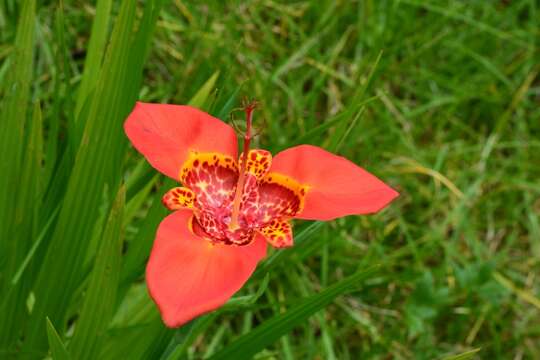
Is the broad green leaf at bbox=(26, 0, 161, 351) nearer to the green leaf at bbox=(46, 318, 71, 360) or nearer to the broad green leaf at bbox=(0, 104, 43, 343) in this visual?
the broad green leaf at bbox=(0, 104, 43, 343)

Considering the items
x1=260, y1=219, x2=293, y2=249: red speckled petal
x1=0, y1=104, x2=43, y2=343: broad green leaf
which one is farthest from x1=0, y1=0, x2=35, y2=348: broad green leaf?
x1=260, y1=219, x2=293, y2=249: red speckled petal

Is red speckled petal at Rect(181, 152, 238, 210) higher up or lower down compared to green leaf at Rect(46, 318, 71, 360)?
higher up

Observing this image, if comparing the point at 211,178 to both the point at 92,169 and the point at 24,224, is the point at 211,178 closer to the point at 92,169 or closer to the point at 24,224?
the point at 92,169

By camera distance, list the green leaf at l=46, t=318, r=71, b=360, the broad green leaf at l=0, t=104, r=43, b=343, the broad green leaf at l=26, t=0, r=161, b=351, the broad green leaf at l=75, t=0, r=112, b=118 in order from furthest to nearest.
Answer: the broad green leaf at l=75, t=0, r=112, b=118 < the broad green leaf at l=0, t=104, r=43, b=343 < the broad green leaf at l=26, t=0, r=161, b=351 < the green leaf at l=46, t=318, r=71, b=360

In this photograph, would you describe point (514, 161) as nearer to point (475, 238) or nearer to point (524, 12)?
point (475, 238)

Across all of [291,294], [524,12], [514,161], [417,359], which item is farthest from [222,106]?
[524,12]

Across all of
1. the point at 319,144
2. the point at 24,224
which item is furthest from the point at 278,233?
the point at 319,144
